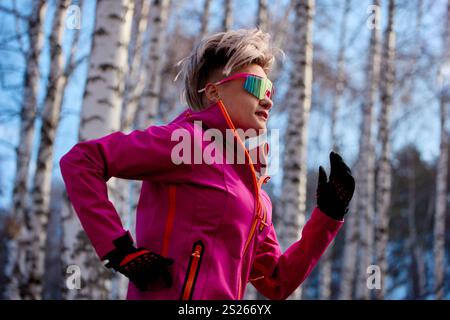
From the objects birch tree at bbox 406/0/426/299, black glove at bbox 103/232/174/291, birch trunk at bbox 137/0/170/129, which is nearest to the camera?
black glove at bbox 103/232/174/291

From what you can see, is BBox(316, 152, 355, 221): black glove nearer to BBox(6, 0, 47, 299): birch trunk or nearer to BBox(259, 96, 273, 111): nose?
BBox(259, 96, 273, 111): nose

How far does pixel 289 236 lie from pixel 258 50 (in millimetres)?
4693

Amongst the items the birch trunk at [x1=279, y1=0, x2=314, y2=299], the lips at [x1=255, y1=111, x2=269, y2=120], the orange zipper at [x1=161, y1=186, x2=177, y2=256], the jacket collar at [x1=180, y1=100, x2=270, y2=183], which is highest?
the birch trunk at [x1=279, y1=0, x2=314, y2=299]

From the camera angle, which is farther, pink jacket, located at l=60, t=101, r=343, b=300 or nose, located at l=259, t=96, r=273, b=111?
nose, located at l=259, t=96, r=273, b=111

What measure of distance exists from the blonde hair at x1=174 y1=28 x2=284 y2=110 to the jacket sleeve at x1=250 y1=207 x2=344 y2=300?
695mm

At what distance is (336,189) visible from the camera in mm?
2418

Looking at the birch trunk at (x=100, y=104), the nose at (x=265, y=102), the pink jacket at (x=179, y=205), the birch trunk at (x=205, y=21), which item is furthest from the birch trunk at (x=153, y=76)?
the pink jacket at (x=179, y=205)

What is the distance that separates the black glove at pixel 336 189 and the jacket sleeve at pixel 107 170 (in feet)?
1.87

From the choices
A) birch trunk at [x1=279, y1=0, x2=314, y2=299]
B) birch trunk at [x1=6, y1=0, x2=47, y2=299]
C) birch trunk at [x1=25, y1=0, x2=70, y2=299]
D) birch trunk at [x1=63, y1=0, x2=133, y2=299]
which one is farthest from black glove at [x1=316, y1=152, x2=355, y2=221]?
birch trunk at [x1=6, y1=0, x2=47, y2=299]

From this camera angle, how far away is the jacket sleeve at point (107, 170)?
2.18 metres

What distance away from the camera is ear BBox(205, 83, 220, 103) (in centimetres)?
257

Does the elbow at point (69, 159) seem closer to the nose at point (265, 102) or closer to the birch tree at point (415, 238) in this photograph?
the nose at point (265, 102)

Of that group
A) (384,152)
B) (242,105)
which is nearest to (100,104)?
(242,105)

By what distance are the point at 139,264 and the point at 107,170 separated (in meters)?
0.39
